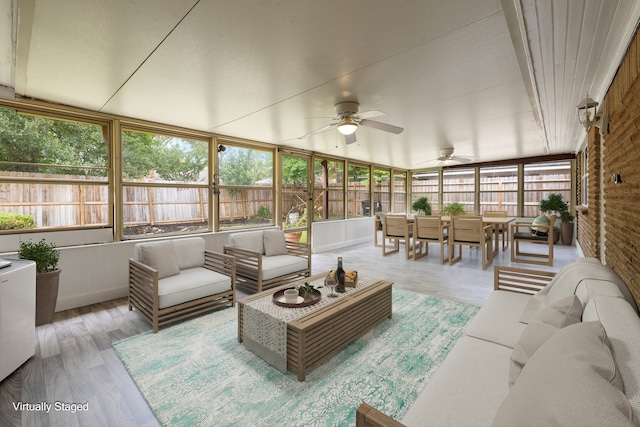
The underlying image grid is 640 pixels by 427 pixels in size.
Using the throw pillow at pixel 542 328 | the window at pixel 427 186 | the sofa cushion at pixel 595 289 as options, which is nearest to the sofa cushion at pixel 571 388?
the throw pillow at pixel 542 328

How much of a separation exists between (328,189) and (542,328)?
6.13m

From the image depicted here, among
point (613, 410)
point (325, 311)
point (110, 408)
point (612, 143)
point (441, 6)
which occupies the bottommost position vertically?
point (110, 408)

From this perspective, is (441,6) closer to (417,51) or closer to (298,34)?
(417,51)

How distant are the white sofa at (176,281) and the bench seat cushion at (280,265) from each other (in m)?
0.47

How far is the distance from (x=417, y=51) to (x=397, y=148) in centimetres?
411

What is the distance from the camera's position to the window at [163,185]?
4.00 meters

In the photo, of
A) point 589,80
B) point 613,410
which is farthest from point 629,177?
point 613,410

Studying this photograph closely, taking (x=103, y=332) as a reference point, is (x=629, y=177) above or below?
above

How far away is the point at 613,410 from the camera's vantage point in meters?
0.65

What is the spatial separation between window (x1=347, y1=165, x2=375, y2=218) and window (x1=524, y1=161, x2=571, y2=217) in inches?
171

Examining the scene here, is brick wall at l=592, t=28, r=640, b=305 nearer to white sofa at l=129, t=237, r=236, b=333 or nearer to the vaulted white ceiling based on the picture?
the vaulted white ceiling

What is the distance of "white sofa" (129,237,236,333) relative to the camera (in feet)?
8.86

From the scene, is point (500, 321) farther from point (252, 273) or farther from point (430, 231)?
point (430, 231)

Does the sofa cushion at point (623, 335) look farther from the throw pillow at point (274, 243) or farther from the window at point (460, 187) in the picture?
the window at point (460, 187)
